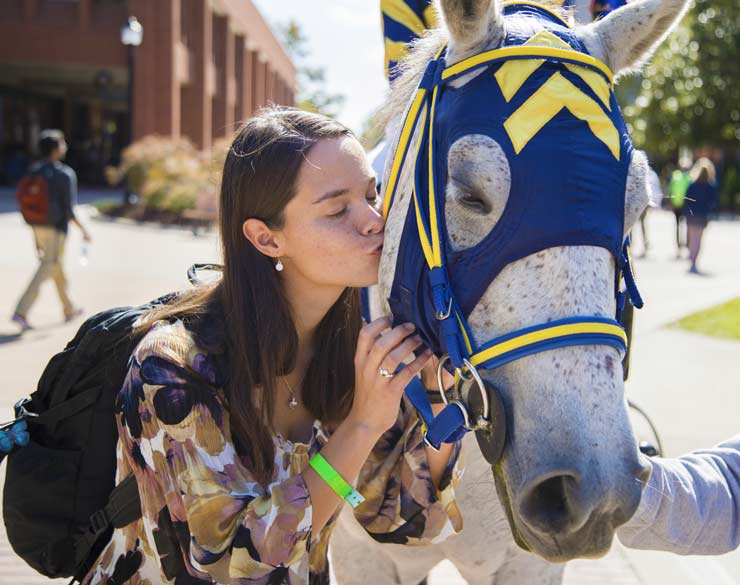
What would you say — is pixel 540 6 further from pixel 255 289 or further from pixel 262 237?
pixel 255 289

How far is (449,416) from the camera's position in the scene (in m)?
1.89

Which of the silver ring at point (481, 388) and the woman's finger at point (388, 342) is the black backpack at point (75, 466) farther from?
the silver ring at point (481, 388)

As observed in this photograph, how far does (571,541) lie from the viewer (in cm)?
168

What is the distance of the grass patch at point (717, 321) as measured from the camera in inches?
398

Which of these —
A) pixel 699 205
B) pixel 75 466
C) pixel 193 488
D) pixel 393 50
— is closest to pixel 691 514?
pixel 193 488

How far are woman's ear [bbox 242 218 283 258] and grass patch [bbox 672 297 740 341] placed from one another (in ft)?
29.2

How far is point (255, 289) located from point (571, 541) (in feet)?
3.49

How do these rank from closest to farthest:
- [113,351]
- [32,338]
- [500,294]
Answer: [500,294] → [113,351] → [32,338]

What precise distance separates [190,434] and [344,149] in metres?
0.86

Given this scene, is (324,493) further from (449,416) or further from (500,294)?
(500,294)

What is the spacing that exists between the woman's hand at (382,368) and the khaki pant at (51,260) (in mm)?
7842

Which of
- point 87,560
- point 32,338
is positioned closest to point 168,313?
point 87,560

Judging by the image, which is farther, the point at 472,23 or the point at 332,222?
the point at 332,222

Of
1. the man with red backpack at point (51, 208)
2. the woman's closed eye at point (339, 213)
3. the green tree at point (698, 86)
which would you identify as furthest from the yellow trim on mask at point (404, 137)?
the green tree at point (698, 86)
